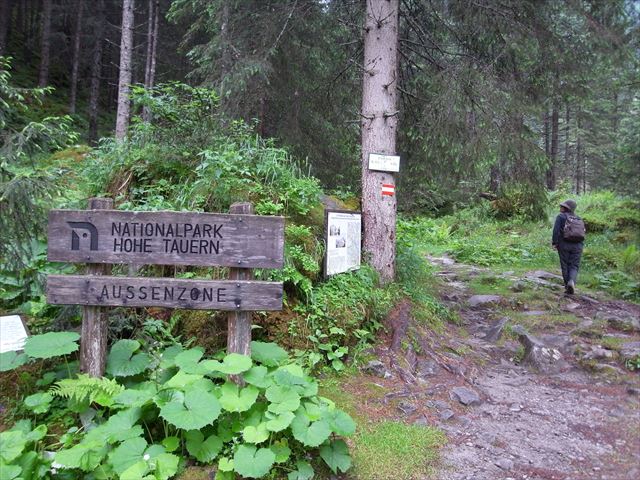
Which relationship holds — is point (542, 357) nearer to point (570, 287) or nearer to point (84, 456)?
point (570, 287)

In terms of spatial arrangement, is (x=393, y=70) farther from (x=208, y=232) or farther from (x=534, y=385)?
(x=534, y=385)

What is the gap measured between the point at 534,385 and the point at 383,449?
2433mm

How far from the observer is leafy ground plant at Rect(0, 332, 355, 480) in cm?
289

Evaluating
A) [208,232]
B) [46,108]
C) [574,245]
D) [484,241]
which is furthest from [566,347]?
[46,108]

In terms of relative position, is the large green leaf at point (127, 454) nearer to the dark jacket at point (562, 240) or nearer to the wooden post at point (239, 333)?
the wooden post at point (239, 333)

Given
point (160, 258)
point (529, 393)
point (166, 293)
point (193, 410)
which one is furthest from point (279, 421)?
point (529, 393)

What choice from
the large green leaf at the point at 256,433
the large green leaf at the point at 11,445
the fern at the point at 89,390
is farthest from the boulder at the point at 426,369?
the large green leaf at the point at 11,445

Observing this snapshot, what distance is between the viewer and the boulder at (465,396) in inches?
174

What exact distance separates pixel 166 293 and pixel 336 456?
1.87 metres

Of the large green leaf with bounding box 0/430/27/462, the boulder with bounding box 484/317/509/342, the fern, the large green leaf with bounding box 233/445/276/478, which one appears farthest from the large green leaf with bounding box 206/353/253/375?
the boulder with bounding box 484/317/509/342

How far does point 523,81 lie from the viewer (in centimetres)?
734

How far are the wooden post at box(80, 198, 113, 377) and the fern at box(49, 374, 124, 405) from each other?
27 cm

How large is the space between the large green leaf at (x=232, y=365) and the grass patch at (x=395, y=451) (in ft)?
3.49

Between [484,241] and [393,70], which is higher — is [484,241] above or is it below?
below
